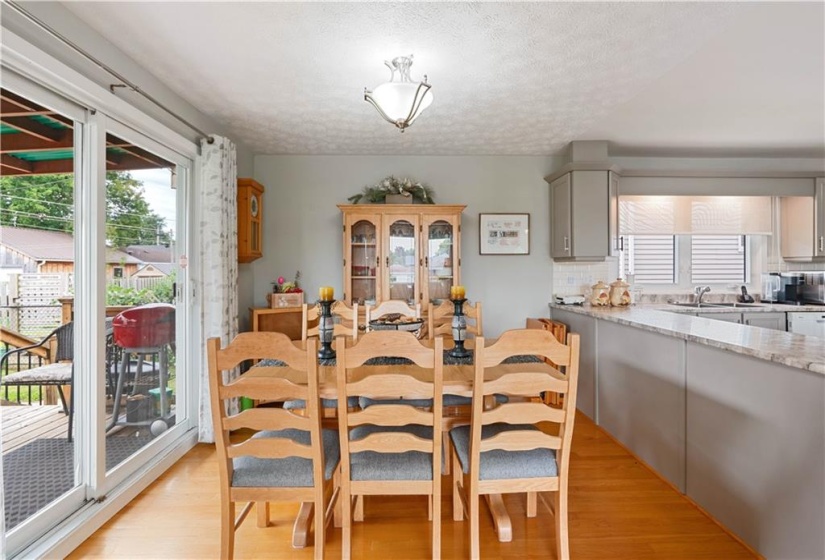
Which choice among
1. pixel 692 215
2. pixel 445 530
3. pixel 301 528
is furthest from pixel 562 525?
pixel 692 215

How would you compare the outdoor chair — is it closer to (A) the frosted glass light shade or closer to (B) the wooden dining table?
(B) the wooden dining table

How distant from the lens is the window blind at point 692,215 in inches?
155

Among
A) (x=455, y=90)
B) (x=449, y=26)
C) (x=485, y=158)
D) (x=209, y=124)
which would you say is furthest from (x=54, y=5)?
(x=485, y=158)

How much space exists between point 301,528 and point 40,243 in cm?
173

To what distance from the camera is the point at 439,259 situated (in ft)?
12.0

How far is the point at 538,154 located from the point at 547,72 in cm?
171

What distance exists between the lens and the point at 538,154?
12.8ft

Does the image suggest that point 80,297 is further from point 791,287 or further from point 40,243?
point 791,287

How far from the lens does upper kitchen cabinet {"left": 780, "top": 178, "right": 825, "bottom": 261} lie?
3.78 metres

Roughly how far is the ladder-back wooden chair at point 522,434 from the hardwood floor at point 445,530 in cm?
27

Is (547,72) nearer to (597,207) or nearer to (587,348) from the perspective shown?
(597,207)

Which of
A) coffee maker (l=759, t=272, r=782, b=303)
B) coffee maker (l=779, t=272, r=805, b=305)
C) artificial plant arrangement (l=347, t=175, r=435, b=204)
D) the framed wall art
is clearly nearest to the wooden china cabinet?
artificial plant arrangement (l=347, t=175, r=435, b=204)

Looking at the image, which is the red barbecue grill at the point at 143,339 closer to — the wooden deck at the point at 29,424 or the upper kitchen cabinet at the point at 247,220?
the wooden deck at the point at 29,424

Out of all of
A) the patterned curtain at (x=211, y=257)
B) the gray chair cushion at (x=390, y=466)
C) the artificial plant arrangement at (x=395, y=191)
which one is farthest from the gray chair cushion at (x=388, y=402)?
the artificial plant arrangement at (x=395, y=191)
